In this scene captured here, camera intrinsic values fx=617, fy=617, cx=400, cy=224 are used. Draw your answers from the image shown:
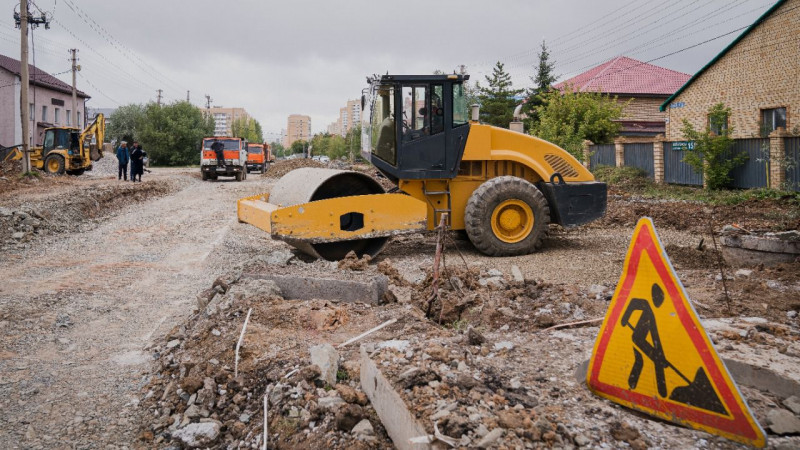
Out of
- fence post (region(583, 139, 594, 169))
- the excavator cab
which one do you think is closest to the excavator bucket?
the excavator cab

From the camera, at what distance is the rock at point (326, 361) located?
3672 millimetres

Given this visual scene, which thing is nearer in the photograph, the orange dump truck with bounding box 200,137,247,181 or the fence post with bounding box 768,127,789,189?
the fence post with bounding box 768,127,789,189

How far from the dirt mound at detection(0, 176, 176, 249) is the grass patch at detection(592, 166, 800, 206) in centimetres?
1524

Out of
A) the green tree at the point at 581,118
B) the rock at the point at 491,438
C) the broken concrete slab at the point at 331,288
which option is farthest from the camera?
the green tree at the point at 581,118

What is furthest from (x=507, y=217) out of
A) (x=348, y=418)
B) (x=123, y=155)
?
(x=123, y=155)

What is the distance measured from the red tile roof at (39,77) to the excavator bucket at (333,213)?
38164mm

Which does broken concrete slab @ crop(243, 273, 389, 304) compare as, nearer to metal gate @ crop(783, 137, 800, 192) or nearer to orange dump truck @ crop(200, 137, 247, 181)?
metal gate @ crop(783, 137, 800, 192)

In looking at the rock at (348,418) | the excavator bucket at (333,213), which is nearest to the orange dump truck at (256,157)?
the excavator bucket at (333,213)

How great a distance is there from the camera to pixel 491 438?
103 inches

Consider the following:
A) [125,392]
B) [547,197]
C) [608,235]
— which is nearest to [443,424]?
[125,392]

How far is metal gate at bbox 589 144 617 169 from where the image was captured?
25469 millimetres

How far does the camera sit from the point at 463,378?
324 cm

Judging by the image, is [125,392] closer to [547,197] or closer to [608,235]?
[547,197]

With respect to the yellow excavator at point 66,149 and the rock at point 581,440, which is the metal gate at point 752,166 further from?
the yellow excavator at point 66,149
